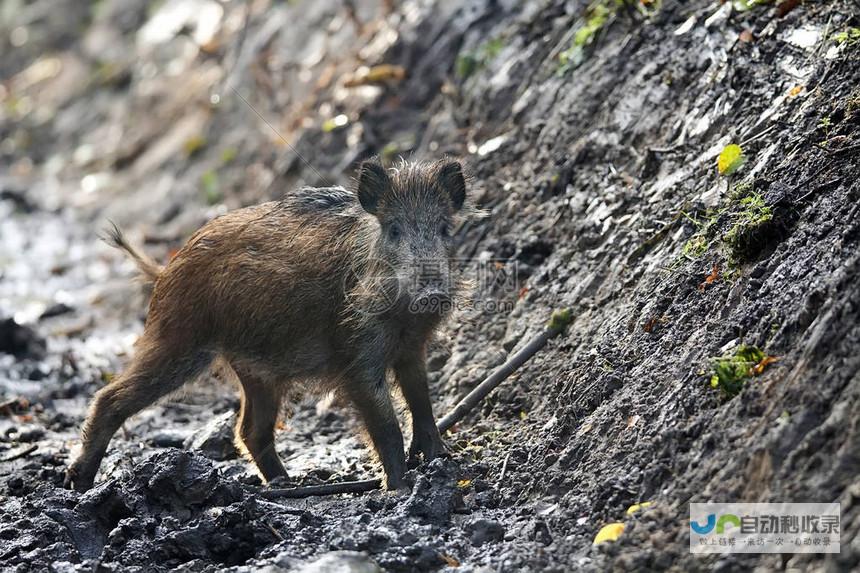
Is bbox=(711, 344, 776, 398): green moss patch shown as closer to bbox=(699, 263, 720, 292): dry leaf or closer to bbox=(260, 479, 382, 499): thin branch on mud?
bbox=(699, 263, 720, 292): dry leaf

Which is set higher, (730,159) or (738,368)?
(730,159)

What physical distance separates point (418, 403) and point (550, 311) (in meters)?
1.15

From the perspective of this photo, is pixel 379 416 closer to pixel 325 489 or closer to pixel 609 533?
pixel 325 489

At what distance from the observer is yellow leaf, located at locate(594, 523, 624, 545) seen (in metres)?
4.50

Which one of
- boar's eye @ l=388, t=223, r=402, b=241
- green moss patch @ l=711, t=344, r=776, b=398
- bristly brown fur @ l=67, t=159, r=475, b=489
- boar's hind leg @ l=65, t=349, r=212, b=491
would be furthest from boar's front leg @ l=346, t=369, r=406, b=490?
green moss patch @ l=711, t=344, r=776, b=398

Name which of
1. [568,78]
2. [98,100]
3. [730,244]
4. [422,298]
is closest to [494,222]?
[568,78]

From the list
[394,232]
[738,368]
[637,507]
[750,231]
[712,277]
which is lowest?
[637,507]

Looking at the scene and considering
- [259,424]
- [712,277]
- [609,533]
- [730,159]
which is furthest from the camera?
[259,424]

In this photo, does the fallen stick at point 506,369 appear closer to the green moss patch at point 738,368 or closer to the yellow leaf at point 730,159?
the yellow leaf at point 730,159

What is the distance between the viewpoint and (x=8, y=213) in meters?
16.2

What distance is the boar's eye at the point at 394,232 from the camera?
21.7 ft

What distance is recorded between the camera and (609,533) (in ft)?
14.9

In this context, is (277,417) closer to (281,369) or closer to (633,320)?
(281,369)

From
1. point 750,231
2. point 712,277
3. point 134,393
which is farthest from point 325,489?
point 750,231
